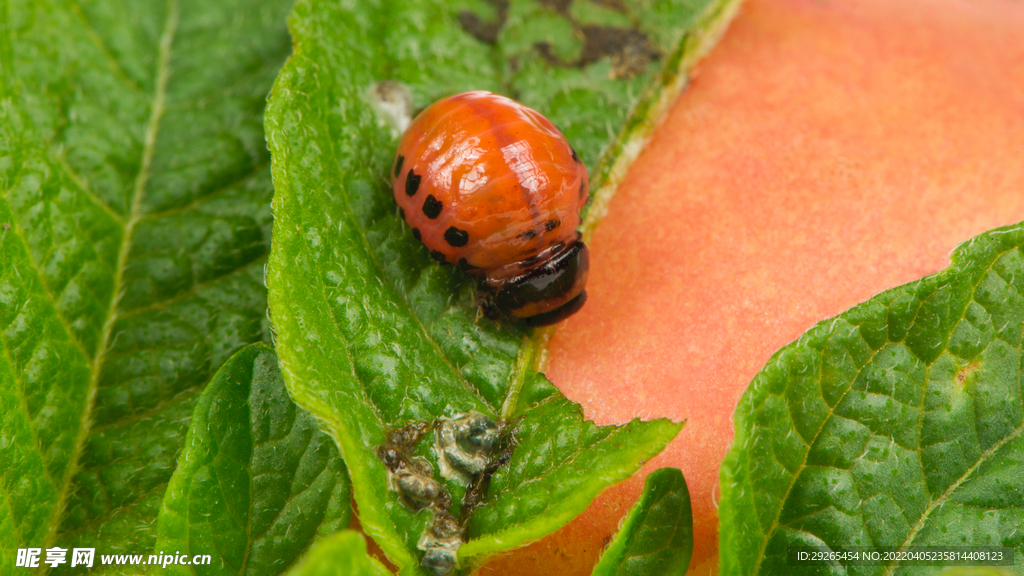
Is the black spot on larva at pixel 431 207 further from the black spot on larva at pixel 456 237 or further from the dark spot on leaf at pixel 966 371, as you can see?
the dark spot on leaf at pixel 966 371

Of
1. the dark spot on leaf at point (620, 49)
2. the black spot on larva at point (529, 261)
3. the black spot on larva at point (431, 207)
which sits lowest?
the black spot on larva at point (529, 261)

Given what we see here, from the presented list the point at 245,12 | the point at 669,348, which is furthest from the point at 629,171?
the point at 245,12

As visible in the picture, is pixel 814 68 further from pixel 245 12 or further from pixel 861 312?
pixel 245 12

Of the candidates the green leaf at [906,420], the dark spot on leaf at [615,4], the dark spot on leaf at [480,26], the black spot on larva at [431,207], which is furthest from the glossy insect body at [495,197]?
the dark spot on leaf at [615,4]

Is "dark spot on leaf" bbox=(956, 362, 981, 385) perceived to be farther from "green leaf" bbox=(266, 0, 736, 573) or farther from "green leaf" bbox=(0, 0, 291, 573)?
"green leaf" bbox=(0, 0, 291, 573)

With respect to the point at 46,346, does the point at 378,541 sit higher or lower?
lower

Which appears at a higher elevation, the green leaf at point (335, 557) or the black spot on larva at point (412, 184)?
the black spot on larva at point (412, 184)
